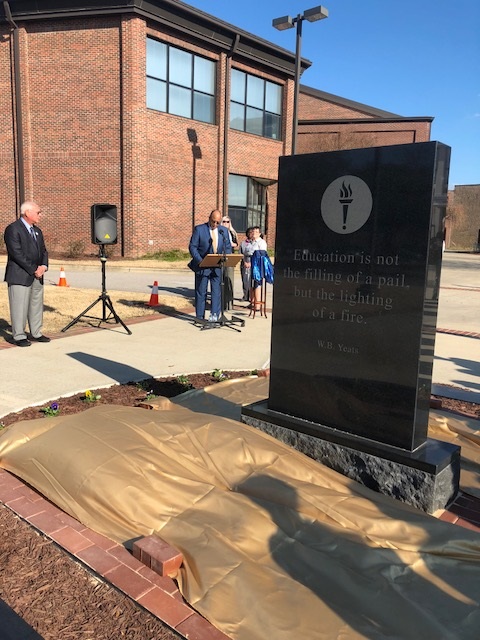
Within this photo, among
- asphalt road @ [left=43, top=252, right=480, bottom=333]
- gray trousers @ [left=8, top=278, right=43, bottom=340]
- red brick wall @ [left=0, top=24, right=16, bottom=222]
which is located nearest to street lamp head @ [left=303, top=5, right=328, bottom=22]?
asphalt road @ [left=43, top=252, right=480, bottom=333]

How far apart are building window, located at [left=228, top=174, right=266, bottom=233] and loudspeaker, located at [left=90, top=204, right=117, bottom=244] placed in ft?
64.2

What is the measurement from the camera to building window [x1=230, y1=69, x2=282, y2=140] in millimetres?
27703

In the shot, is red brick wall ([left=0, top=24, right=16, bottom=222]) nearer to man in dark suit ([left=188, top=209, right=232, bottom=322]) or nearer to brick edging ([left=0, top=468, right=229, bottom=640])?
man in dark suit ([left=188, top=209, right=232, bottom=322])

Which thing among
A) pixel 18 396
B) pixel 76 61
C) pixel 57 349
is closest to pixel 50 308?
pixel 57 349

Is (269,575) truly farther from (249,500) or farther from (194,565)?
(249,500)

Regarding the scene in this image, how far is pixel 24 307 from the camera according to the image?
7695 mm

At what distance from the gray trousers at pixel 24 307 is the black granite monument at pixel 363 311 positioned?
4.63 meters

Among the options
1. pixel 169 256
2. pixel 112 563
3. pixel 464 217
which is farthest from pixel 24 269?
pixel 464 217

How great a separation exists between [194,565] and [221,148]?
26.1 metres

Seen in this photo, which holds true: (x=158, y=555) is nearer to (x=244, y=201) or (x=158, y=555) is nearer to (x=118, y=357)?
(x=118, y=357)

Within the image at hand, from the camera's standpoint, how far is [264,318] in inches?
431

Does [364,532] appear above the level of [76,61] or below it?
below

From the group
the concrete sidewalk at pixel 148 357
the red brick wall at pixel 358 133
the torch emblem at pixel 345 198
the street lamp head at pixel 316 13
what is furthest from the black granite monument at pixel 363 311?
the red brick wall at pixel 358 133

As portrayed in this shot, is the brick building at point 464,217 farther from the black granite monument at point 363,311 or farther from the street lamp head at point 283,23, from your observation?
the black granite monument at point 363,311
